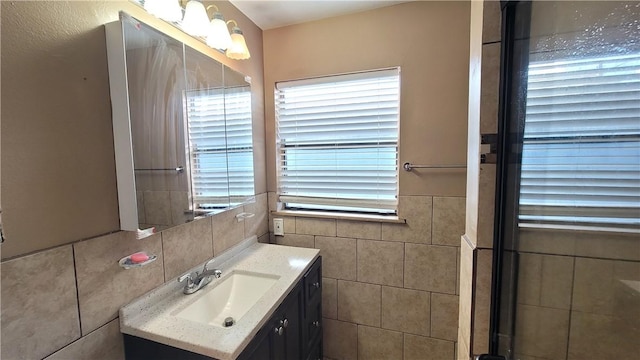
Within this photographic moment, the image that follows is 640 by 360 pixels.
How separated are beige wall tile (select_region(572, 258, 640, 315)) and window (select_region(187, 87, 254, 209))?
56.4 inches

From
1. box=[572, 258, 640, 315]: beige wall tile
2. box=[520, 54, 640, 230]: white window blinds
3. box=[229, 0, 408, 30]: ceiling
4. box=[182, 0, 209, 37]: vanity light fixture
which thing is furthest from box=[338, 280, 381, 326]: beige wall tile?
box=[229, 0, 408, 30]: ceiling

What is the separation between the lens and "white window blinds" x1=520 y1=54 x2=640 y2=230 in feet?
2.17

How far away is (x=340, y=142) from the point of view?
179 cm

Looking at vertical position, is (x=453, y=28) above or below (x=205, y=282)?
above

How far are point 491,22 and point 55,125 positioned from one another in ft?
4.13

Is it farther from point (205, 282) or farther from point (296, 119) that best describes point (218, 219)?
point (296, 119)

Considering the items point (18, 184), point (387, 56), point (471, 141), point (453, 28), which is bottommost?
point (18, 184)

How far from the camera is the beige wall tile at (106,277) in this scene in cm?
84

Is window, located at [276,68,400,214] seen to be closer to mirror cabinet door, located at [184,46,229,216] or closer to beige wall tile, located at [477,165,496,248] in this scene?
mirror cabinet door, located at [184,46,229,216]

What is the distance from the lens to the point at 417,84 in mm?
1592

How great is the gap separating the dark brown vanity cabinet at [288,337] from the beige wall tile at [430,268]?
0.59 meters

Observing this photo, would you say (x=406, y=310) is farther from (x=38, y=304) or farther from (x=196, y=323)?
(x=38, y=304)

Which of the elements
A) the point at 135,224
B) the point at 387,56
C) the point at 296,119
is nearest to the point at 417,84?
the point at 387,56

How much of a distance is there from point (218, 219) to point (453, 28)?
5.70 feet
